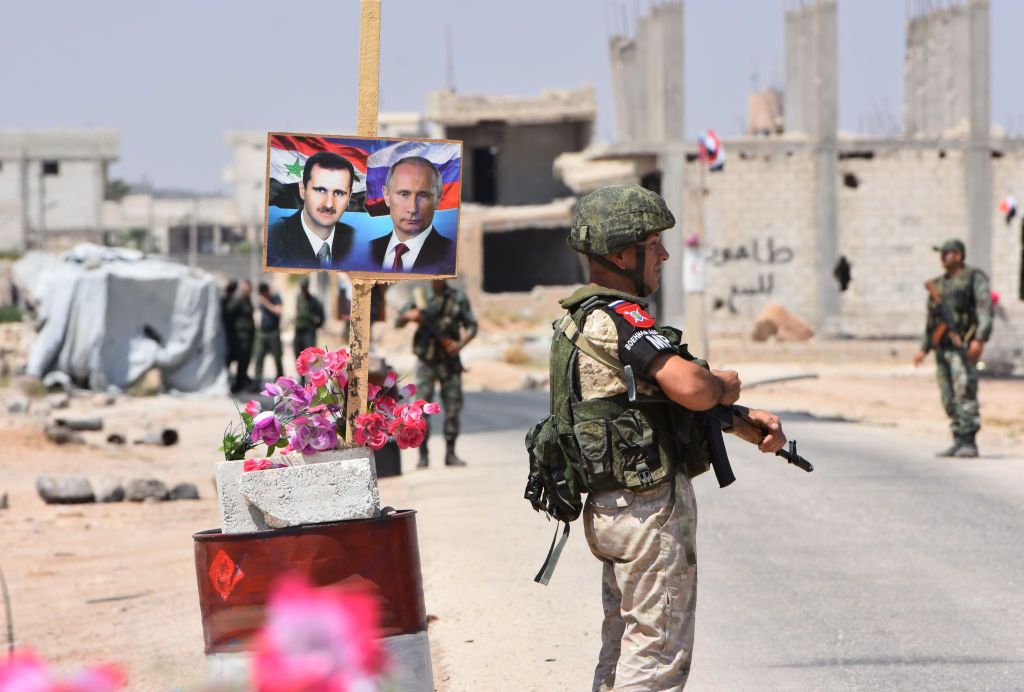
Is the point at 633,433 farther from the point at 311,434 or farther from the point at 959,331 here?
the point at 959,331

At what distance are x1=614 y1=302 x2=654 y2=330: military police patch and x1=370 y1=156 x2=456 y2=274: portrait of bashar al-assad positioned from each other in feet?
3.51

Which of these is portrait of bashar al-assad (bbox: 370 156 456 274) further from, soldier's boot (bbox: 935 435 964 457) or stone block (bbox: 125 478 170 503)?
soldier's boot (bbox: 935 435 964 457)

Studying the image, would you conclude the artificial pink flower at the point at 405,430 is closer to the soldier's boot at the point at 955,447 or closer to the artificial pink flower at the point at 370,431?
the artificial pink flower at the point at 370,431

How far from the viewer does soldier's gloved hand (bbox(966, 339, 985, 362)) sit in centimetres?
1228

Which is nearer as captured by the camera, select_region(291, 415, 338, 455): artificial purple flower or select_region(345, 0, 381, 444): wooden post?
select_region(291, 415, 338, 455): artificial purple flower

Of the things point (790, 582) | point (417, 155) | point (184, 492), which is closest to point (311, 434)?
point (417, 155)

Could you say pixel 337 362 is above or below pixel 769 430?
above

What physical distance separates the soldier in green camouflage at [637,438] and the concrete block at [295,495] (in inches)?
28.9

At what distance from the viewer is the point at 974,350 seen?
40.4 feet

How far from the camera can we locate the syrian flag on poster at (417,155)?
489 cm

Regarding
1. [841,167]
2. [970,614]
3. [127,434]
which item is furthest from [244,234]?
[970,614]

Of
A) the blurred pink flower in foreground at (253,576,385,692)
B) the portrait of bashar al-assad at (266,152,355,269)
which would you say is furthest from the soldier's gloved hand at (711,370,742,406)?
the blurred pink flower in foreground at (253,576,385,692)

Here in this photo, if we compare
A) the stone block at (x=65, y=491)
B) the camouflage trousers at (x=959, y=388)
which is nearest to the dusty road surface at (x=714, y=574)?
the stone block at (x=65, y=491)

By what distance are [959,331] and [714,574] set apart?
5.55 meters
